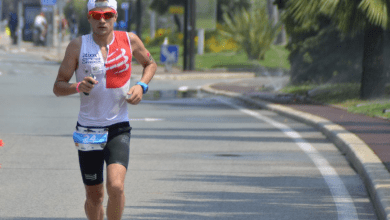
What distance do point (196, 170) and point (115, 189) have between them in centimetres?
429

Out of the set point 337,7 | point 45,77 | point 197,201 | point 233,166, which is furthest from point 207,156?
point 45,77

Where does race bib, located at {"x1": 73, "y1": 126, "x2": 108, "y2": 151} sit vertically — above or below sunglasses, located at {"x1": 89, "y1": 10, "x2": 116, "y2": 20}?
below

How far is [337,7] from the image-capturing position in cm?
1748

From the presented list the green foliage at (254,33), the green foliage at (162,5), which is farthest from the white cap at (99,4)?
the green foliage at (162,5)

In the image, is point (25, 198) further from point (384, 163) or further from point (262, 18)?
point (262, 18)

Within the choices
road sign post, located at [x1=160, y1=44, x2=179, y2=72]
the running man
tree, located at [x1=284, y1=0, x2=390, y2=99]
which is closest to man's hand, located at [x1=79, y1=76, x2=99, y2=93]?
the running man

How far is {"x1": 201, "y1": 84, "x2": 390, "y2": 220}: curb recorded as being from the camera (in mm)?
7333

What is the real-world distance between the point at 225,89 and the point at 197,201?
1626 centimetres

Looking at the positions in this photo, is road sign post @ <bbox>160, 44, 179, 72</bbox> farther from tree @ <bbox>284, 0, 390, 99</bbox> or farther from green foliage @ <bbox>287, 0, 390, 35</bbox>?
green foliage @ <bbox>287, 0, 390, 35</bbox>

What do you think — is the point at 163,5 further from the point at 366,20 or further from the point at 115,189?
the point at 115,189

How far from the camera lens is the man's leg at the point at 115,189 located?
17.3 ft

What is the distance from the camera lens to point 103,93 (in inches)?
213

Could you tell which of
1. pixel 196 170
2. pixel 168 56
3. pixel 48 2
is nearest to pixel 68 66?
pixel 196 170

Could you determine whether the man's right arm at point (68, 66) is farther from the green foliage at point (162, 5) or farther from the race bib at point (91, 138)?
the green foliage at point (162, 5)
